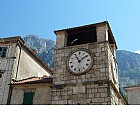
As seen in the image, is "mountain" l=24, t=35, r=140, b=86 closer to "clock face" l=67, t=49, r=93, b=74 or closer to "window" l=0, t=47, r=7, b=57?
"window" l=0, t=47, r=7, b=57

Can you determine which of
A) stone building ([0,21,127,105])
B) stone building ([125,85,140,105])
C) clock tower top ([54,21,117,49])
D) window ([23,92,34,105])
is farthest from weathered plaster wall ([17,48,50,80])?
stone building ([125,85,140,105])

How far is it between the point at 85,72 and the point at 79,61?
0.98m

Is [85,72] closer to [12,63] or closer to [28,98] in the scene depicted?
[28,98]

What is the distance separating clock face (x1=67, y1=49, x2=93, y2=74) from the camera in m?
13.5

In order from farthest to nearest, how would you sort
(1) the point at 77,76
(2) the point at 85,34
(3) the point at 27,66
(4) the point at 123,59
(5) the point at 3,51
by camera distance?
1. (4) the point at 123,59
2. (3) the point at 27,66
3. (5) the point at 3,51
4. (2) the point at 85,34
5. (1) the point at 77,76

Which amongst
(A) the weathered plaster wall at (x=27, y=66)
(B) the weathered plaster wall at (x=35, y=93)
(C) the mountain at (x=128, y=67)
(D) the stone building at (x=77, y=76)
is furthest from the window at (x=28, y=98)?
(C) the mountain at (x=128, y=67)

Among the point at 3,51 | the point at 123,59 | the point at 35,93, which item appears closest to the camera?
the point at 35,93

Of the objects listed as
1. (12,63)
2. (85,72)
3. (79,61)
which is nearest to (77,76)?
(85,72)

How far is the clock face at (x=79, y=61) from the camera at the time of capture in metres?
13.5

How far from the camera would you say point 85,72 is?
13.3 meters

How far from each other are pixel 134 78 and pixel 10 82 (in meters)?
110

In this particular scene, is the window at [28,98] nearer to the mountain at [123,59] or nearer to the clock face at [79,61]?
the clock face at [79,61]

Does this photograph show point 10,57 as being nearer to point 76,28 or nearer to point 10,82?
point 10,82
